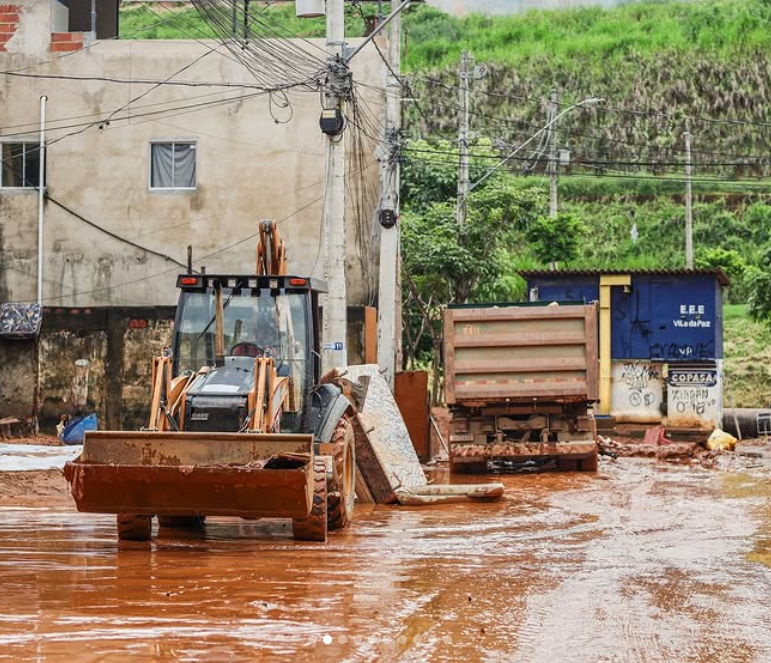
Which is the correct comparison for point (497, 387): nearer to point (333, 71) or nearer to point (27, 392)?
point (333, 71)

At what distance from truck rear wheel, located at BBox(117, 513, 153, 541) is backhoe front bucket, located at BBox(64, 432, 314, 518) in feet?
1.95

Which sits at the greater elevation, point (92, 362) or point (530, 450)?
point (92, 362)

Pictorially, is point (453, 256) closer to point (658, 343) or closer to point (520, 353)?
point (658, 343)

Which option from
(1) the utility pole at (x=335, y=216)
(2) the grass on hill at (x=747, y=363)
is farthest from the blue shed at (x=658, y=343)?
(2) the grass on hill at (x=747, y=363)

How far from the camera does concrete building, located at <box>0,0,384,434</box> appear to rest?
90.4 ft

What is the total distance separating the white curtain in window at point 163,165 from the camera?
2797 cm

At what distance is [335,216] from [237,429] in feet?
27.8

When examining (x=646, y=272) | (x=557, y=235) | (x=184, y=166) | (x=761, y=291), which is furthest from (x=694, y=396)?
(x=557, y=235)

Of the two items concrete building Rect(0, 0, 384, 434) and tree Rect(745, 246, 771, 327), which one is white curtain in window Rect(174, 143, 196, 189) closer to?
concrete building Rect(0, 0, 384, 434)

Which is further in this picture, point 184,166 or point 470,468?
point 184,166

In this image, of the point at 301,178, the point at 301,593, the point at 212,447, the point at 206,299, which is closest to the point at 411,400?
the point at 301,178

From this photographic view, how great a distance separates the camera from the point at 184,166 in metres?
28.0

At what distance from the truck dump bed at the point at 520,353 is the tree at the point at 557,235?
19.2 metres

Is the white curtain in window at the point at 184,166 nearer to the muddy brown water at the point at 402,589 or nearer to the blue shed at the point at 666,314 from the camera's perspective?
the blue shed at the point at 666,314
